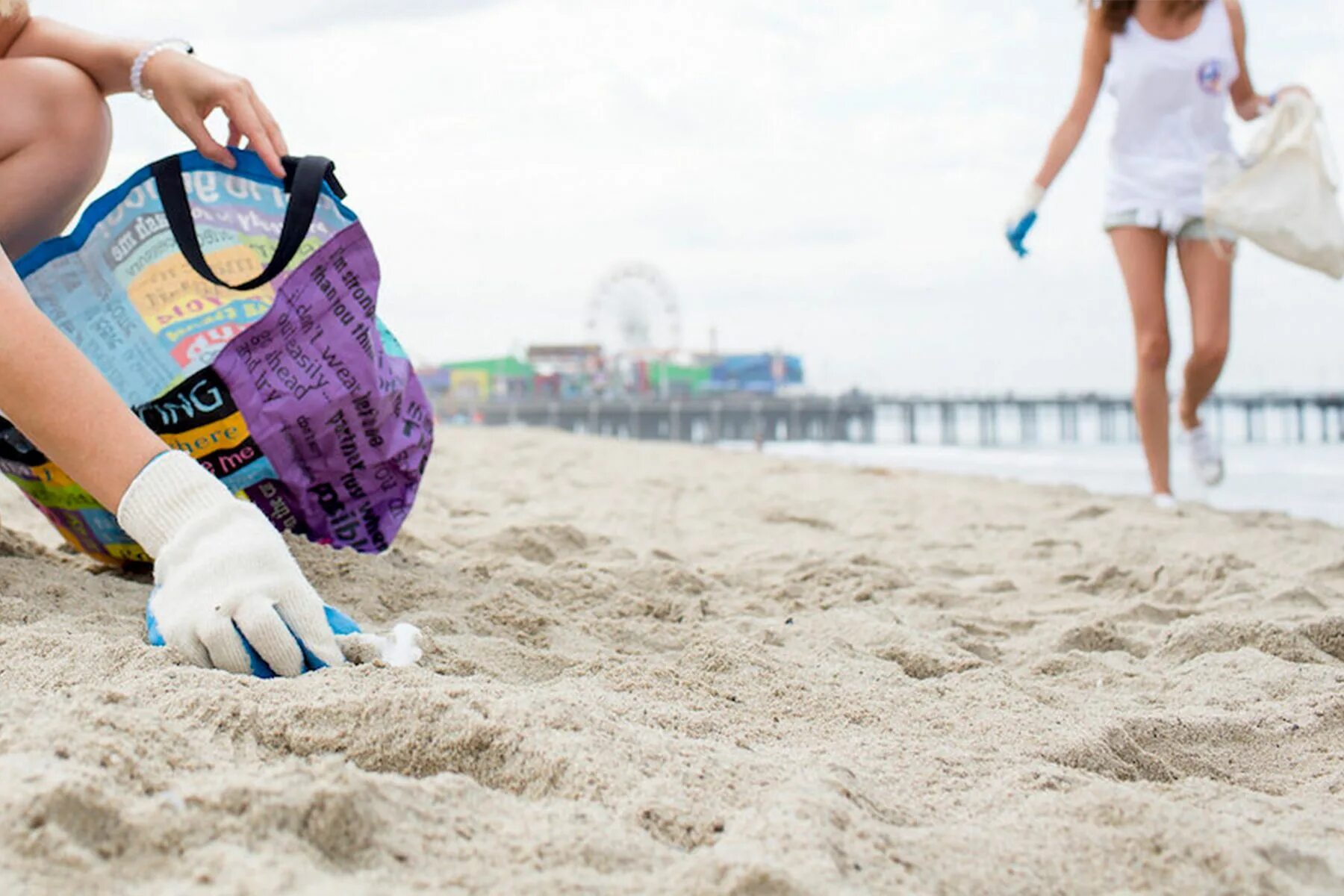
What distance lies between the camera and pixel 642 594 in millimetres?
1536

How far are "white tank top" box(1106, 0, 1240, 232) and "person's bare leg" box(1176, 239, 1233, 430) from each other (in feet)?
0.33

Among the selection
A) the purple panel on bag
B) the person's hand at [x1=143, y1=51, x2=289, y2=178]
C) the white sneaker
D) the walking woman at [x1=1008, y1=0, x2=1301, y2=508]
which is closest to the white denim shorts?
the walking woman at [x1=1008, y1=0, x2=1301, y2=508]

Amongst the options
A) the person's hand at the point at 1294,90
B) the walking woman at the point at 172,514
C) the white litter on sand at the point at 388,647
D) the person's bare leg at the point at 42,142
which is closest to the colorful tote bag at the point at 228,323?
the person's bare leg at the point at 42,142

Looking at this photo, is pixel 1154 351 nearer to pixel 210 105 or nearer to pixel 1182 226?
pixel 1182 226

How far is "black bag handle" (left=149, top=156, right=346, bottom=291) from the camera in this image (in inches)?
52.7

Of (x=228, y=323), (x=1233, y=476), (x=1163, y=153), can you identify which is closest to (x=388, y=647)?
(x=228, y=323)

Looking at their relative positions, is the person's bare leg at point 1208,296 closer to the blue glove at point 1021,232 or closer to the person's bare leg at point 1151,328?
the person's bare leg at point 1151,328

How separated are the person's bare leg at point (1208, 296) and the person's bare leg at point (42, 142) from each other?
251cm

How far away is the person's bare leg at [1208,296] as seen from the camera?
113 inches

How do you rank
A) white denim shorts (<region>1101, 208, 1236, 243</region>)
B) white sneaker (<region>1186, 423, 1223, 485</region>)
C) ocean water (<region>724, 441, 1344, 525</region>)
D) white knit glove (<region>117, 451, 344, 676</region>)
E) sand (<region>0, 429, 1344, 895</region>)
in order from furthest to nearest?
ocean water (<region>724, 441, 1344, 525</region>)
white sneaker (<region>1186, 423, 1223, 485</region>)
white denim shorts (<region>1101, 208, 1236, 243</region>)
white knit glove (<region>117, 451, 344, 676</region>)
sand (<region>0, 429, 1344, 895</region>)

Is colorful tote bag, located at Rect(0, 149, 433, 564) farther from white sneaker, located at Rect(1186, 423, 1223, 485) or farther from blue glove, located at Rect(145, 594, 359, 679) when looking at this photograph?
white sneaker, located at Rect(1186, 423, 1223, 485)

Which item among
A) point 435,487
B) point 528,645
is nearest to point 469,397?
point 435,487

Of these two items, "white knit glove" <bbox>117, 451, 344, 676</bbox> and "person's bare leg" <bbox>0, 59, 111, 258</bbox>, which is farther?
"person's bare leg" <bbox>0, 59, 111, 258</bbox>

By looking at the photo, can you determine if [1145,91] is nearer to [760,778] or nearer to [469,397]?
[760,778]
